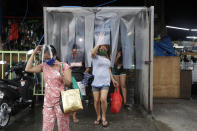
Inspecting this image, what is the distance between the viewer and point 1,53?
19.3 ft

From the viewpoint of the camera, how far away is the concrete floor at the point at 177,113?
4551 millimetres

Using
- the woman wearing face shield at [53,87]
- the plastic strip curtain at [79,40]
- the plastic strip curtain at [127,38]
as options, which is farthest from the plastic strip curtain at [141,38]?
the woman wearing face shield at [53,87]

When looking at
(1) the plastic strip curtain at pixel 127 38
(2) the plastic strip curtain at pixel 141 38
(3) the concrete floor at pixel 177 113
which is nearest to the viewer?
(3) the concrete floor at pixel 177 113

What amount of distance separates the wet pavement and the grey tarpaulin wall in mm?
513

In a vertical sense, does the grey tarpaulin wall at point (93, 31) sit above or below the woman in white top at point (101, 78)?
above

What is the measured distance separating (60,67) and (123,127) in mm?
2250

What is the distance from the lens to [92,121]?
4797 millimetres

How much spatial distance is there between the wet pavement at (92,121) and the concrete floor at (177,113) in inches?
12.4

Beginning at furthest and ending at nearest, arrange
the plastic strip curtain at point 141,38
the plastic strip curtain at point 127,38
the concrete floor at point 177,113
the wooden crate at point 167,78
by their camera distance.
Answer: the wooden crate at point 167,78
the plastic strip curtain at point 127,38
the plastic strip curtain at point 141,38
the concrete floor at point 177,113

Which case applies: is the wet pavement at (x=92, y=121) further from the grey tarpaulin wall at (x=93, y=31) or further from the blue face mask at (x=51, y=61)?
the blue face mask at (x=51, y=61)

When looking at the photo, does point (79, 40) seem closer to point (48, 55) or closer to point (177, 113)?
point (48, 55)

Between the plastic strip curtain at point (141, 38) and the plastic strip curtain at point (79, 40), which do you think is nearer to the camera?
the plastic strip curtain at point (141, 38)

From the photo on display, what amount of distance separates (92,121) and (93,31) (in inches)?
94.3

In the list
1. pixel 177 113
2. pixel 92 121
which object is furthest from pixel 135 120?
pixel 177 113
